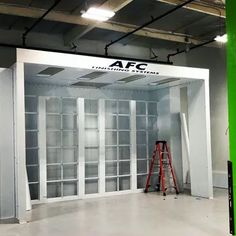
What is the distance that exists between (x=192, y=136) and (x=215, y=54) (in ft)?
11.3

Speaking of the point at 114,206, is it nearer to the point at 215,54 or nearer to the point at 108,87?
the point at 108,87

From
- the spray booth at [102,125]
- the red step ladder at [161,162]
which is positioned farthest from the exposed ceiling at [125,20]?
the red step ladder at [161,162]

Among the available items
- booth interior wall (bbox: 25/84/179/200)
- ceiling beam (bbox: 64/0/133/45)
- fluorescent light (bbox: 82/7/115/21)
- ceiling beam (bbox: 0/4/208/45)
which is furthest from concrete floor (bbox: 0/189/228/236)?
ceiling beam (bbox: 0/4/208/45)

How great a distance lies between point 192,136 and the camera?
854 centimetres

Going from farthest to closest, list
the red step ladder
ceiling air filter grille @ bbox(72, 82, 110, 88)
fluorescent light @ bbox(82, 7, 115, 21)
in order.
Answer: the red step ladder
ceiling air filter grille @ bbox(72, 82, 110, 88)
fluorescent light @ bbox(82, 7, 115, 21)

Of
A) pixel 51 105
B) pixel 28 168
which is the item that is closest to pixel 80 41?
pixel 51 105

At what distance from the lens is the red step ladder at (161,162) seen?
886 centimetres

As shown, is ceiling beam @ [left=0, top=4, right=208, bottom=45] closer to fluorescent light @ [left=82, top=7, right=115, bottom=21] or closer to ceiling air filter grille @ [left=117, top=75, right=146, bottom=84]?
ceiling air filter grille @ [left=117, top=75, right=146, bottom=84]

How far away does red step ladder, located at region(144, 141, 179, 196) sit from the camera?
8.86 m

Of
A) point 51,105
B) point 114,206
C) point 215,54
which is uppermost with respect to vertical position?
point 215,54

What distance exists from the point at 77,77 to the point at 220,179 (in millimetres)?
5264

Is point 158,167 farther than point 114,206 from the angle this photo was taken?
Yes

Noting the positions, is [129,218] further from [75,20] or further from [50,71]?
[75,20]

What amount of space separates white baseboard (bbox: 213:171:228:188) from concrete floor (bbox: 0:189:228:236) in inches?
56.3
